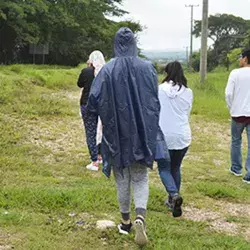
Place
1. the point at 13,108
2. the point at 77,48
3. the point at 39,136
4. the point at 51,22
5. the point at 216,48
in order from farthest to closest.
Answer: the point at 216,48 → the point at 77,48 → the point at 51,22 → the point at 13,108 → the point at 39,136

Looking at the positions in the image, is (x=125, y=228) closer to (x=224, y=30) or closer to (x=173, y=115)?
(x=173, y=115)

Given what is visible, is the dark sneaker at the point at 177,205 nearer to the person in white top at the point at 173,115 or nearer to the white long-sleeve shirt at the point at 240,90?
the person in white top at the point at 173,115

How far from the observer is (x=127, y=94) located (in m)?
3.42

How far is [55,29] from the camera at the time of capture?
2731 centimetres

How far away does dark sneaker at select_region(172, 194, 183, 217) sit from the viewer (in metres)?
4.18

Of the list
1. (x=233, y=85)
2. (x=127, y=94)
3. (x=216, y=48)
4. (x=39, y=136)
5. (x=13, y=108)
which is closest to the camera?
(x=127, y=94)

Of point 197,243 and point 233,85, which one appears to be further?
point 233,85

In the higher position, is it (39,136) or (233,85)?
(233,85)

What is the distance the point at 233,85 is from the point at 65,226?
303 centimetres

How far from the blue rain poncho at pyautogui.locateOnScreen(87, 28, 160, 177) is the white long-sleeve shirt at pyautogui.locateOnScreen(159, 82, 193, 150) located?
868 mm

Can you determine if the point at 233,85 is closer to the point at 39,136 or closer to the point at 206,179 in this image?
the point at 206,179

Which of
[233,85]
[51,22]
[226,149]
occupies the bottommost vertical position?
[226,149]

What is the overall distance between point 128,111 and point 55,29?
2485 centimetres

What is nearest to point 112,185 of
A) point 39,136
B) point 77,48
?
point 39,136
